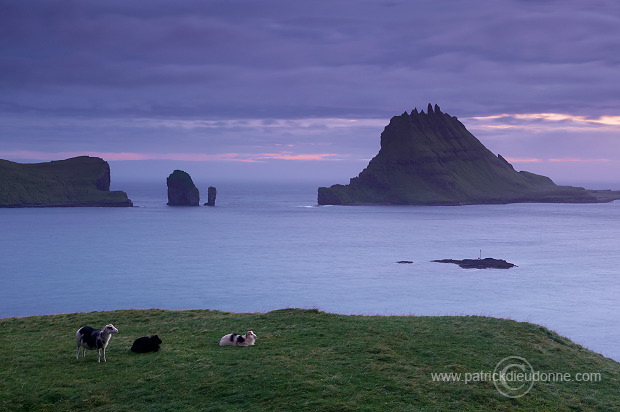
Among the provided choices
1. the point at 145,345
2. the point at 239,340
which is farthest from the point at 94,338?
the point at 239,340

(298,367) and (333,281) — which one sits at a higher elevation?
(298,367)

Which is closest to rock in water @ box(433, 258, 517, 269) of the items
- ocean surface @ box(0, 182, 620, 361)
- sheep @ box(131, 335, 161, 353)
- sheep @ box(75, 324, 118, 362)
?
ocean surface @ box(0, 182, 620, 361)

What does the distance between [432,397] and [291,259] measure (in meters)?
155

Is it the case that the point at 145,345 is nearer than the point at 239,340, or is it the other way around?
the point at 145,345

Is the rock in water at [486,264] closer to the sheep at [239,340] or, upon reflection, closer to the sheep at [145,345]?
the sheep at [239,340]

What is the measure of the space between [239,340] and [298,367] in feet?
14.0

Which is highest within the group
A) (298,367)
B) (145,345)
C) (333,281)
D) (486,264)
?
(145,345)

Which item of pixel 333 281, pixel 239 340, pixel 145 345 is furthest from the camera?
pixel 333 281

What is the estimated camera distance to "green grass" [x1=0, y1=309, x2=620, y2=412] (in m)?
18.8

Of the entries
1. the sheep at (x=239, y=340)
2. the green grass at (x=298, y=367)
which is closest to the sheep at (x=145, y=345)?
the green grass at (x=298, y=367)

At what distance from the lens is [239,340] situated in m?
24.7

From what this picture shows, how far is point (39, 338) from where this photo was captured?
89.6ft

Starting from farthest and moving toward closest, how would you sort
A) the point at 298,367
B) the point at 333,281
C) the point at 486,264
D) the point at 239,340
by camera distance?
1. the point at 486,264
2. the point at 333,281
3. the point at 239,340
4. the point at 298,367

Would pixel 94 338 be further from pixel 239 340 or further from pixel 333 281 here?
pixel 333 281
